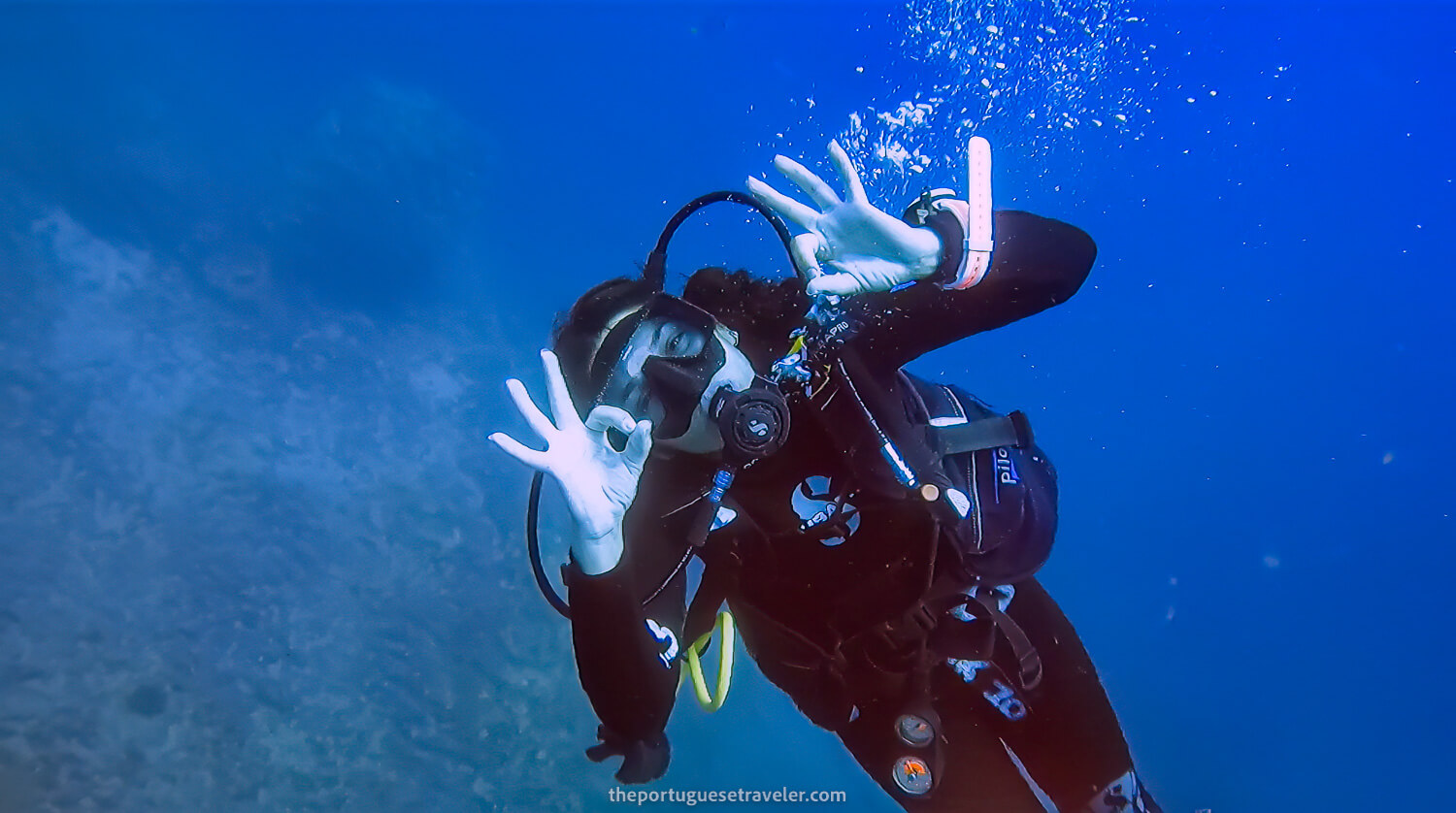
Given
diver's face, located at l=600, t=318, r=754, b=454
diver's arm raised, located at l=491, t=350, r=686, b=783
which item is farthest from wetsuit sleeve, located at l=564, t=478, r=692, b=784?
diver's face, located at l=600, t=318, r=754, b=454

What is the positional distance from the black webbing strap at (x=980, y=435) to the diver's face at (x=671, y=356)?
2.18 ft

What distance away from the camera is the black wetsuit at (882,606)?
2.16 metres

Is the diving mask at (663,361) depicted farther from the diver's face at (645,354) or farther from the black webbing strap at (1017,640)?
the black webbing strap at (1017,640)

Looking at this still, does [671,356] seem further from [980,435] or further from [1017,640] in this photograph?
[1017,640]

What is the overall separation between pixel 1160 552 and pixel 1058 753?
23487 millimetres

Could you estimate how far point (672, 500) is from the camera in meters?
2.48

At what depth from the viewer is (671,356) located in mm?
2207

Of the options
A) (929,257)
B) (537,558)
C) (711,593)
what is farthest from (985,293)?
(537,558)

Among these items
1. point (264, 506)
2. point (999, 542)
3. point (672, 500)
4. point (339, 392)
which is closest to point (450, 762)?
point (264, 506)

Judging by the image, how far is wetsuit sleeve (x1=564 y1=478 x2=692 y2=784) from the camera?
82.7 inches

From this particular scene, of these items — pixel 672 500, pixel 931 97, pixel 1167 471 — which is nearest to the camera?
pixel 672 500

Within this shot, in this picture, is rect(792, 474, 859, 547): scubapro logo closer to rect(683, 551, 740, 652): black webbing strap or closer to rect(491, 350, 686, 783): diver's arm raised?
rect(683, 551, 740, 652): black webbing strap

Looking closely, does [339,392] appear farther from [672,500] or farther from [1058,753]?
[1058,753]

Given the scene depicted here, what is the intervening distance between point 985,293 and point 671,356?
37.7 inches
